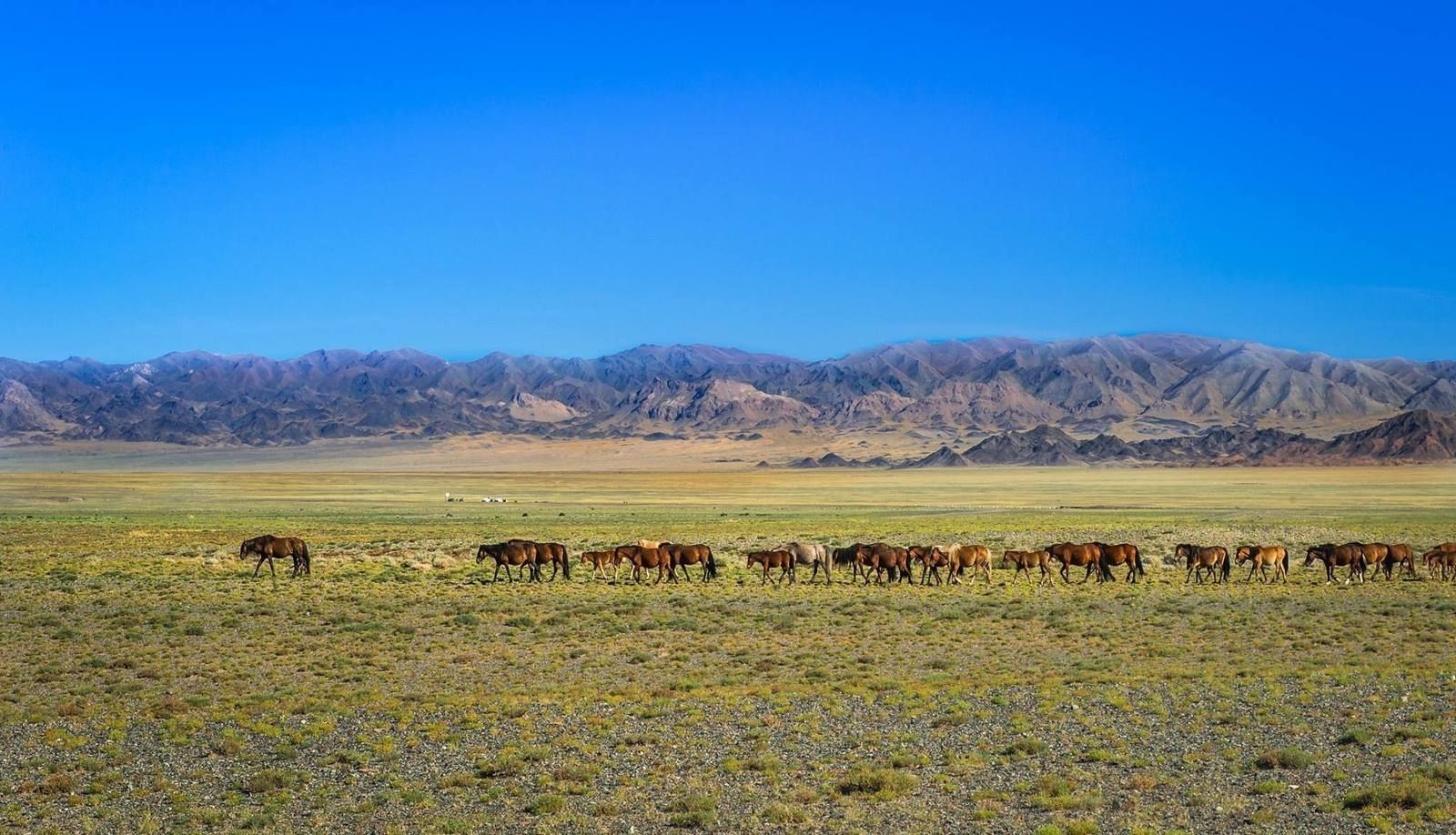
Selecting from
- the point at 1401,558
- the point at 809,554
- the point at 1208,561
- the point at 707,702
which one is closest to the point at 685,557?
the point at 809,554

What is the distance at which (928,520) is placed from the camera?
6331cm

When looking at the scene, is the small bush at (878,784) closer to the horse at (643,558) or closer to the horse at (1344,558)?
the horse at (643,558)

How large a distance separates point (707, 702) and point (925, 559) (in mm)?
17469

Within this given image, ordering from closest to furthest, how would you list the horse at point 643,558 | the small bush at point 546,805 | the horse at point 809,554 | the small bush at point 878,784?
the small bush at point 546,805
the small bush at point 878,784
the horse at point 643,558
the horse at point 809,554

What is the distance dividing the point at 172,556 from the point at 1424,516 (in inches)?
2396

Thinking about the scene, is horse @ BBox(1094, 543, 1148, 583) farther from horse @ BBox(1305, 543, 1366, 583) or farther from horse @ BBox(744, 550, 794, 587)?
horse @ BBox(744, 550, 794, 587)

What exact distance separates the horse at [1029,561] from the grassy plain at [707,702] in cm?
111

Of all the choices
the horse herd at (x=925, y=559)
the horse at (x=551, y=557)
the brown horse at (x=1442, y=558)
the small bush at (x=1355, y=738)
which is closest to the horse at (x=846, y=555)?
the horse herd at (x=925, y=559)

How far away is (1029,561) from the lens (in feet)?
109

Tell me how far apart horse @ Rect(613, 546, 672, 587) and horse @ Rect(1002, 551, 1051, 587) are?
30.3ft

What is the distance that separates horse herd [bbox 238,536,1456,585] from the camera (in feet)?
105

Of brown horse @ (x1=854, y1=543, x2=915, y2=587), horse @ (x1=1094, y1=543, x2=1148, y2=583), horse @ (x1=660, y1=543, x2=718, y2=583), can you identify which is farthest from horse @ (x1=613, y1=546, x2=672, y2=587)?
horse @ (x1=1094, y1=543, x2=1148, y2=583)

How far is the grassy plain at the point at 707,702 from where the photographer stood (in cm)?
1125

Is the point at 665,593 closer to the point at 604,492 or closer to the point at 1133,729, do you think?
the point at 1133,729
